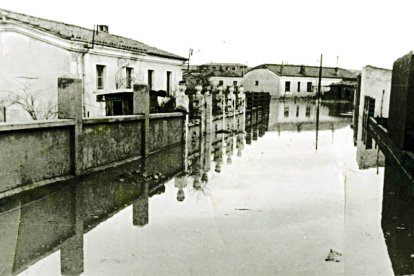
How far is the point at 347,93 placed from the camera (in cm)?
6644

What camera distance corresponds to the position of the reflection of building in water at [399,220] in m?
4.98

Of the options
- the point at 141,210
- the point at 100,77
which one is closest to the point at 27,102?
the point at 100,77

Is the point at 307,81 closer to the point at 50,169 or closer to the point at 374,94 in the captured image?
the point at 374,94

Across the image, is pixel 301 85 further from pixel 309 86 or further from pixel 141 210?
pixel 141 210

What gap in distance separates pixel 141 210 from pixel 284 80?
66.2m

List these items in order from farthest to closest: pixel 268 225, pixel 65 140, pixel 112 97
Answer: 1. pixel 112 97
2. pixel 65 140
3. pixel 268 225

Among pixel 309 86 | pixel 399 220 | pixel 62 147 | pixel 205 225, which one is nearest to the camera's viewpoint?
pixel 205 225

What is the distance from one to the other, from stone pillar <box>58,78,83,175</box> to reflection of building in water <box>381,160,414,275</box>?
577 centimetres

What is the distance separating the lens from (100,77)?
2033cm

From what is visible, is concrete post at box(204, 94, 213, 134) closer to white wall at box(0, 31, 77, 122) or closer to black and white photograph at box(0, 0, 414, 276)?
black and white photograph at box(0, 0, 414, 276)

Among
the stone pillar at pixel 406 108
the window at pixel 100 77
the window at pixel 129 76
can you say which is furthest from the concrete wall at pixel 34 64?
the stone pillar at pixel 406 108

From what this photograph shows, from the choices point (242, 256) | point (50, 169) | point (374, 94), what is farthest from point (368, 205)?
point (374, 94)

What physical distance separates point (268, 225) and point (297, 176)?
4.12 metres

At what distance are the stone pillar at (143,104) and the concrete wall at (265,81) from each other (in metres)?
60.0
